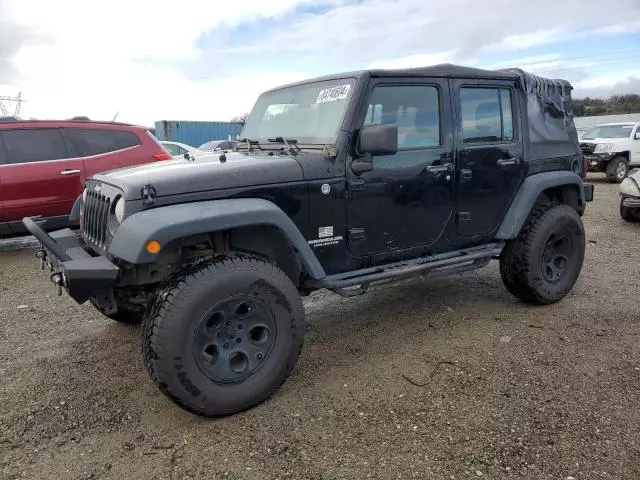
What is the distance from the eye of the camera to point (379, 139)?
3240 millimetres

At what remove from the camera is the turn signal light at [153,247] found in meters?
2.59

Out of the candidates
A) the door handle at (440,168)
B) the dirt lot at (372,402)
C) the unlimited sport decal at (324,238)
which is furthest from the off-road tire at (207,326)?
the door handle at (440,168)

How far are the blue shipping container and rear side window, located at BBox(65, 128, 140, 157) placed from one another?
52.0 ft

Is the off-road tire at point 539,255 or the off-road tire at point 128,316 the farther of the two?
the off-road tire at point 539,255

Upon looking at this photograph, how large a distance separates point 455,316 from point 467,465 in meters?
2.08

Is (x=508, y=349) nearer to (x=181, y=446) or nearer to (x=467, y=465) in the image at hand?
(x=467, y=465)

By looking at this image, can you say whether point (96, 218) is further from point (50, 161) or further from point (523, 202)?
point (50, 161)

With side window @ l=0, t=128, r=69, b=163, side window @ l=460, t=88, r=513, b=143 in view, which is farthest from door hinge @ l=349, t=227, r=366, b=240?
side window @ l=0, t=128, r=69, b=163

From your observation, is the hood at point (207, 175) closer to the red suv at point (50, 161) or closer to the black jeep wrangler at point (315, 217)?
the black jeep wrangler at point (315, 217)

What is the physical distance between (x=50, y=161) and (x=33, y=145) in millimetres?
314

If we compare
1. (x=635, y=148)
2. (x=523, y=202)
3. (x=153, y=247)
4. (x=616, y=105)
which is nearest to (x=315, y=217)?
(x=153, y=247)

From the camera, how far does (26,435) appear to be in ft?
9.18

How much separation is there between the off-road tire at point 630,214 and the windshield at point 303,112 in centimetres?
699

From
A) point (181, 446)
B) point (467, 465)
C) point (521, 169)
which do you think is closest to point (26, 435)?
point (181, 446)
